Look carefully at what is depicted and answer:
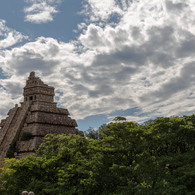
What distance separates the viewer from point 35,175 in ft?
63.7

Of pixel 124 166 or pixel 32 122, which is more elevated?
pixel 32 122

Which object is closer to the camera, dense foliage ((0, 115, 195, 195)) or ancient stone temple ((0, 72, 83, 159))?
dense foliage ((0, 115, 195, 195))

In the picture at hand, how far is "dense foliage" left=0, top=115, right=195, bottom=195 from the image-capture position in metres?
15.0

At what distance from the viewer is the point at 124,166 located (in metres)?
15.7

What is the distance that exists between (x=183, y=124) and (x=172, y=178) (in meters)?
4.56

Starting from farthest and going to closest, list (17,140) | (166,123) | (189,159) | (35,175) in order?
(17,140)
(35,175)
(166,123)
(189,159)

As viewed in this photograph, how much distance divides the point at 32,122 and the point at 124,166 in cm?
2726

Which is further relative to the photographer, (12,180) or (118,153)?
(12,180)

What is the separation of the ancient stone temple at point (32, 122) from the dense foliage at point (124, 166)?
1735 centimetres

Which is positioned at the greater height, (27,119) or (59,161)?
(27,119)

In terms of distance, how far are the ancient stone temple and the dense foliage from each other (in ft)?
56.9

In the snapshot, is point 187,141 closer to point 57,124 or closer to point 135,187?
point 135,187

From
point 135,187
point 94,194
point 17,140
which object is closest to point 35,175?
point 94,194

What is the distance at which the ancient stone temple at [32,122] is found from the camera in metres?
37.7
